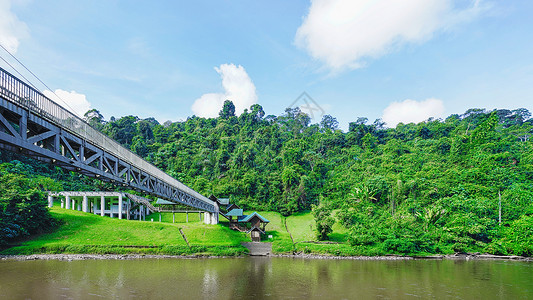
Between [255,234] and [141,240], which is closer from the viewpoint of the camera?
[141,240]

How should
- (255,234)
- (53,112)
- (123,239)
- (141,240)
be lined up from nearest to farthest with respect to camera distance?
(53,112) < (123,239) < (141,240) < (255,234)

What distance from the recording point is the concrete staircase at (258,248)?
38.1 meters

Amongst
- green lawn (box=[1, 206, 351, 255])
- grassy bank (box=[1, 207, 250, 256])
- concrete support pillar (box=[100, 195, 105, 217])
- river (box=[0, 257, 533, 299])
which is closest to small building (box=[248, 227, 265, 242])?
green lawn (box=[1, 206, 351, 255])

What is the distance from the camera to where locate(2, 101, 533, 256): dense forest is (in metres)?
38.8

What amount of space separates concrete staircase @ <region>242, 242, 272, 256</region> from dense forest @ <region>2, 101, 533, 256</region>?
835 centimetres

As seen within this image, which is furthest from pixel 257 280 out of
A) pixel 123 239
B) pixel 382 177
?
pixel 382 177

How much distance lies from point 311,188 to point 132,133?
212 feet

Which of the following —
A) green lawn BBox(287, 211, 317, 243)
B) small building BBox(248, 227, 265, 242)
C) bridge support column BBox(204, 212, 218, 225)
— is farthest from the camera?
bridge support column BBox(204, 212, 218, 225)

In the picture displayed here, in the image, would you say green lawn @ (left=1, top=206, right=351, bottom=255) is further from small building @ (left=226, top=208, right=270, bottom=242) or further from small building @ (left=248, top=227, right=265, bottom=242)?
→ small building @ (left=226, top=208, right=270, bottom=242)

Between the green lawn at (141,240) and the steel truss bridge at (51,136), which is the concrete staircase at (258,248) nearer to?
the green lawn at (141,240)

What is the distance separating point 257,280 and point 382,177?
37.3 metres

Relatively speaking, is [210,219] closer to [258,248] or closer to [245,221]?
[245,221]

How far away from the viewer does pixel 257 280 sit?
2244 centimetres

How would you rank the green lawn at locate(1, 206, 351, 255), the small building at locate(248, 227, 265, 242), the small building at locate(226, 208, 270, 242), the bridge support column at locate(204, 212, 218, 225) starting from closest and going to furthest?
1. the green lawn at locate(1, 206, 351, 255)
2. the small building at locate(248, 227, 265, 242)
3. the small building at locate(226, 208, 270, 242)
4. the bridge support column at locate(204, 212, 218, 225)
